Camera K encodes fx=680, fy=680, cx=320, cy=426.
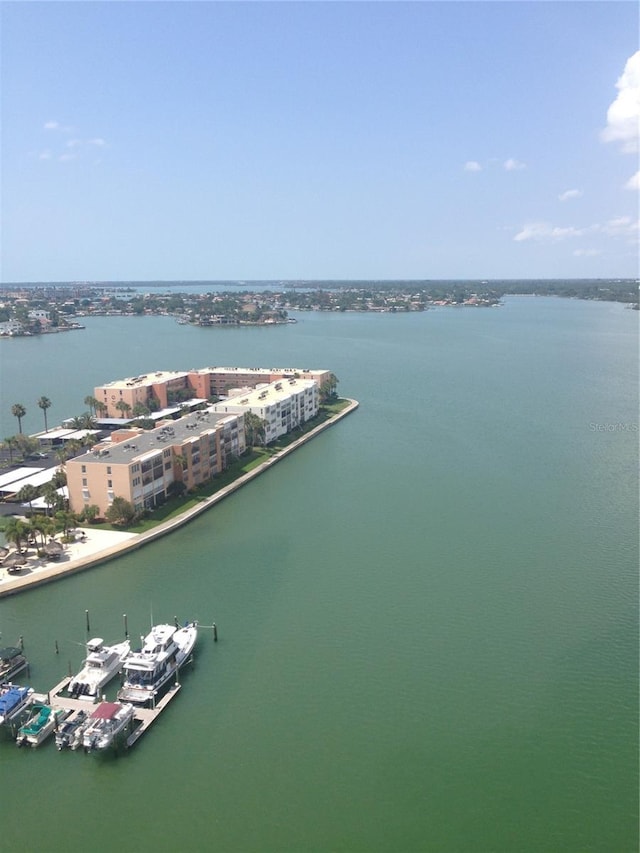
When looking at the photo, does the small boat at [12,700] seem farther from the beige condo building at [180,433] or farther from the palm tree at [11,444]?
the palm tree at [11,444]

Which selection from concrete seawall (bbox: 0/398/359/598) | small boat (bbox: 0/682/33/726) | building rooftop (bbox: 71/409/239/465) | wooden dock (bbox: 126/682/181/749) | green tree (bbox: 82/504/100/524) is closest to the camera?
wooden dock (bbox: 126/682/181/749)

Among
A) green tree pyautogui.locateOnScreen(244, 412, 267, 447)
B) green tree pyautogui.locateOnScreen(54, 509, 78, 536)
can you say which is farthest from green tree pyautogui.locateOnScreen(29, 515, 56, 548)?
green tree pyautogui.locateOnScreen(244, 412, 267, 447)

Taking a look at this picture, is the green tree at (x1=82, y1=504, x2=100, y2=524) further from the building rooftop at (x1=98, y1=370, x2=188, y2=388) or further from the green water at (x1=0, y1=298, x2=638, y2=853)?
the building rooftop at (x1=98, y1=370, x2=188, y2=388)

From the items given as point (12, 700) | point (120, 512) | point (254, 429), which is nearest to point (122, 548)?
point (120, 512)

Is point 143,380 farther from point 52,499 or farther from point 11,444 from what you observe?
point 52,499

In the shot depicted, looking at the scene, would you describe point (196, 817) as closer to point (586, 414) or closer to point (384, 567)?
point (384, 567)

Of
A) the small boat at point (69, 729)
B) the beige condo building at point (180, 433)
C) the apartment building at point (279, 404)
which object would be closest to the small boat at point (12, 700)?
the small boat at point (69, 729)

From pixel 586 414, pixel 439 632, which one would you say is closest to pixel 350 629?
pixel 439 632
